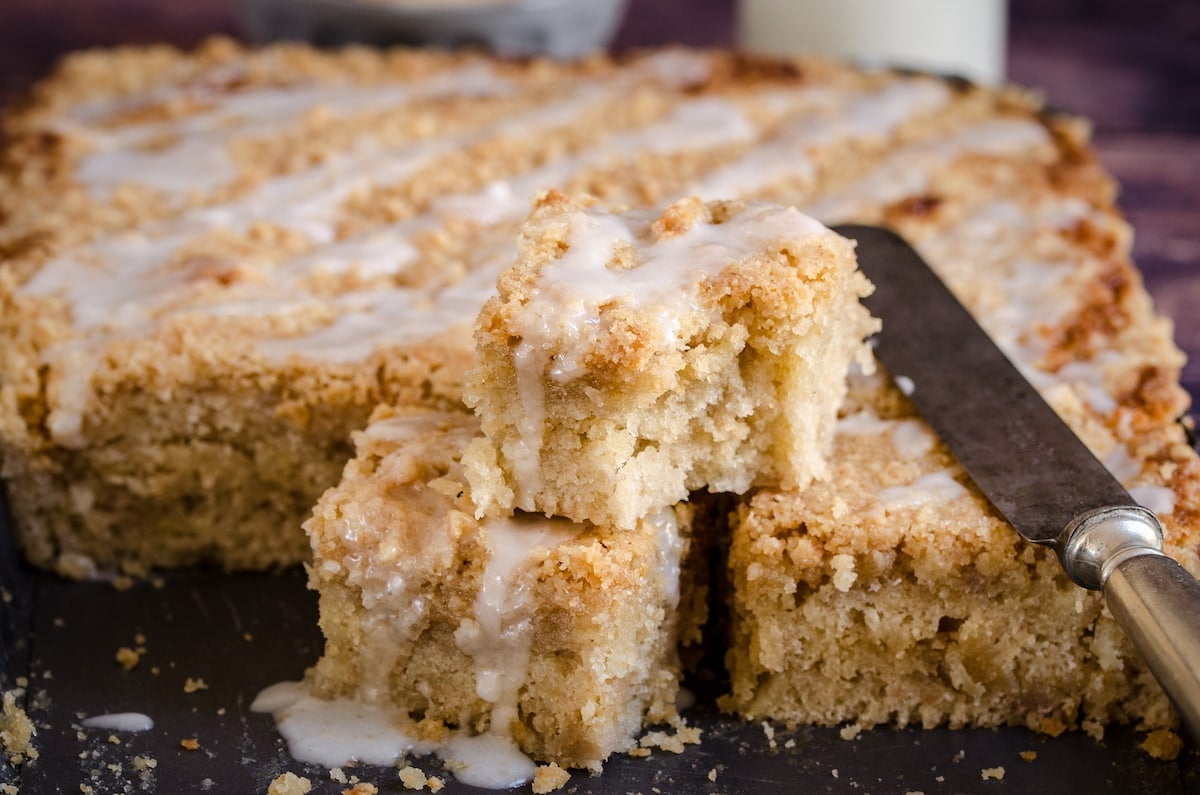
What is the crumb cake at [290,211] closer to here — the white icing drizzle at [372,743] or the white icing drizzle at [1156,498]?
the white icing drizzle at [372,743]

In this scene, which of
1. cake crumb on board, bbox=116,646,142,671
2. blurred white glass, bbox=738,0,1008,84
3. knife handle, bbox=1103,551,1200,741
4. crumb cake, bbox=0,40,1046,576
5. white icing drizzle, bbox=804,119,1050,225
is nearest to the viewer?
knife handle, bbox=1103,551,1200,741

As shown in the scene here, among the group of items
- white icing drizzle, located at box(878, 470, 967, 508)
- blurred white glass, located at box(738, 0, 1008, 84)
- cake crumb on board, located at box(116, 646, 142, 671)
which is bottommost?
cake crumb on board, located at box(116, 646, 142, 671)

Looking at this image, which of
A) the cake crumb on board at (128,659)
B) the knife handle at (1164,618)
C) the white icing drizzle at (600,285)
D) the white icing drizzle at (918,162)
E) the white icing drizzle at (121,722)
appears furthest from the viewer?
the white icing drizzle at (918,162)

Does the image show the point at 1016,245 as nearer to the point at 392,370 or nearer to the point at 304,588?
the point at 392,370

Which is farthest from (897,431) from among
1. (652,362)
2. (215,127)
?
(215,127)

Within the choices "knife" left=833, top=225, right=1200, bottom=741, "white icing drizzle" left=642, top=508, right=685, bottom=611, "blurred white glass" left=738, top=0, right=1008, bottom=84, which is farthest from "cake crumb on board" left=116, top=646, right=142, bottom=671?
"blurred white glass" left=738, top=0, right=1008, bottom=84

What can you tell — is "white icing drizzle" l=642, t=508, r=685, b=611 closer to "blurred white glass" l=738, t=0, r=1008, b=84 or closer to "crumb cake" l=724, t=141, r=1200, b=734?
"crumb cake" l=724, t=141, r=1200, b=734

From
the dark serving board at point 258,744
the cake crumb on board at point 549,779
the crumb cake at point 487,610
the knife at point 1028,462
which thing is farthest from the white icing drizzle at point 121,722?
the knife at point 1028,462

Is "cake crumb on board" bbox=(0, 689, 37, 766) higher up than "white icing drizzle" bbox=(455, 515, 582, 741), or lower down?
lower down
